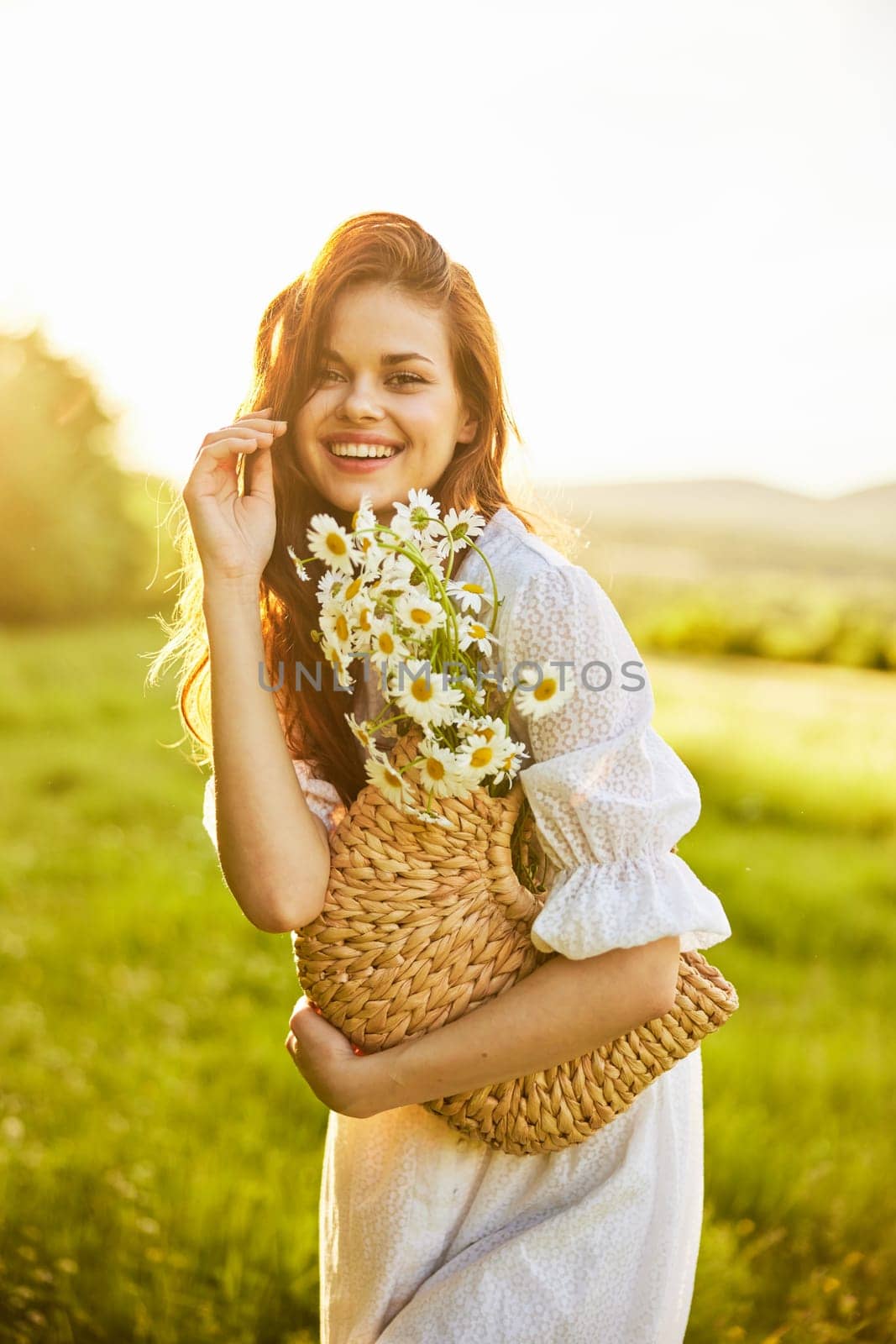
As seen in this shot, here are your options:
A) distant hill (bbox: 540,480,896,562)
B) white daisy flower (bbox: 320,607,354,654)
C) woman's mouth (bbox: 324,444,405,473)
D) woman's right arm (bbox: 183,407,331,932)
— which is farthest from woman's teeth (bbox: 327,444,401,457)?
distant hill (bbox: 540,480,896,562)

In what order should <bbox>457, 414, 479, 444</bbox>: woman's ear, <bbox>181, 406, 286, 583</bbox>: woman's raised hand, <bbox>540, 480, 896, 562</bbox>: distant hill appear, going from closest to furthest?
<bbox>181, 406, 286, 583</bbox>: woman's raised hand, <bbox>457, 414, 479, 444</bbox>: woman's ear, <bbox>540, 480, 896, 562</bbox>: distant hill

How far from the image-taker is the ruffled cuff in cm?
136

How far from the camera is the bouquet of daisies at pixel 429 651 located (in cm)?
139

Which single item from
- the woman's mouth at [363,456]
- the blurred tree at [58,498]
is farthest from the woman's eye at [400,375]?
the blurred tree at [58,498]

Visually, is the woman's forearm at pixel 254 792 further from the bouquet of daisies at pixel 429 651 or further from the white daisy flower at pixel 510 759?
the white daisy flower at pixel 510 759

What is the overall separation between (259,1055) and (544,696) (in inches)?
126

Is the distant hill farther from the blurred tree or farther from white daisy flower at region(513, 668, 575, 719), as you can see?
white daisy flower at region(513, 668, 575, 719)

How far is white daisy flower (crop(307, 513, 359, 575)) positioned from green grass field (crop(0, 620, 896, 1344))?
7.15 ft

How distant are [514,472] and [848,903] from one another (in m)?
4.41

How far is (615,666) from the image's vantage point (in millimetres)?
1424

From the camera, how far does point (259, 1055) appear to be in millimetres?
4156

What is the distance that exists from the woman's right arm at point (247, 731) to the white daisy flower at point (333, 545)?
0.54 feet

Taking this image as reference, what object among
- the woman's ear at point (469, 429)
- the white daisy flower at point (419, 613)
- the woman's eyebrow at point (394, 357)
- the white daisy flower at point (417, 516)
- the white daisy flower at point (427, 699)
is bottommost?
the white daisy flower at point (427, 699)

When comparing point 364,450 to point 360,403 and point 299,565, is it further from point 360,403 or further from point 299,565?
point 299,565
